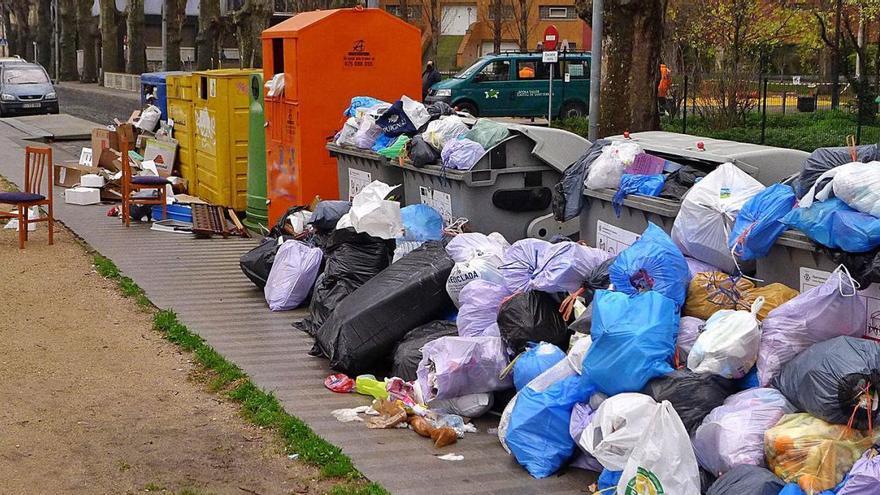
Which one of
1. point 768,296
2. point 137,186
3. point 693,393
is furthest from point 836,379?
point 137,186

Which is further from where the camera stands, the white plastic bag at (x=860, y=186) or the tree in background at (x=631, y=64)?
the tree in background at (x=631, y=64)

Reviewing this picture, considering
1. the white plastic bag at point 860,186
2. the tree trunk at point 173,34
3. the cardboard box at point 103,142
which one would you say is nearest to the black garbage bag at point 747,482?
the white plastic bag at point 860,186

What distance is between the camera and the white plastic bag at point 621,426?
175 inches

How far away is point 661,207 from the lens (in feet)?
19.5

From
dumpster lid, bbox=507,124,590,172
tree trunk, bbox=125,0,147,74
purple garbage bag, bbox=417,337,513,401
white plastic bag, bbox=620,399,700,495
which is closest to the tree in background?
dumpster lid, bbox=507,124,590,172

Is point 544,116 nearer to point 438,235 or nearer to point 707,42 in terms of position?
point 707,42

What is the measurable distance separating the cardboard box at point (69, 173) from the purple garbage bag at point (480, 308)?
33.0ft

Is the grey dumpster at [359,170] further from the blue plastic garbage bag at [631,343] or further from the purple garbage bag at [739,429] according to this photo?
the purple garbage bag at [739,429]

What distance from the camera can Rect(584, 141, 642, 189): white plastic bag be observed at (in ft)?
21.2

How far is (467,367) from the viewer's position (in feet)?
18.4

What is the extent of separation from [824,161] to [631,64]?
23.8 feet

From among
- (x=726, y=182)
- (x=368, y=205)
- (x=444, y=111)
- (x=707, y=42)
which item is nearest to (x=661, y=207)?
(x=726, y=182)

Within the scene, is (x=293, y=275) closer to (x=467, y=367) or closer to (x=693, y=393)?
(x=467, y=367)

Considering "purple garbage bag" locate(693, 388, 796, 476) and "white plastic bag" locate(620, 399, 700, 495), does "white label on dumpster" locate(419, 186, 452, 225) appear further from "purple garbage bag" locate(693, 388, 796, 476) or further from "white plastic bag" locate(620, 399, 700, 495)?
"white plastic bag" locate(620, 399, 700, 495)
